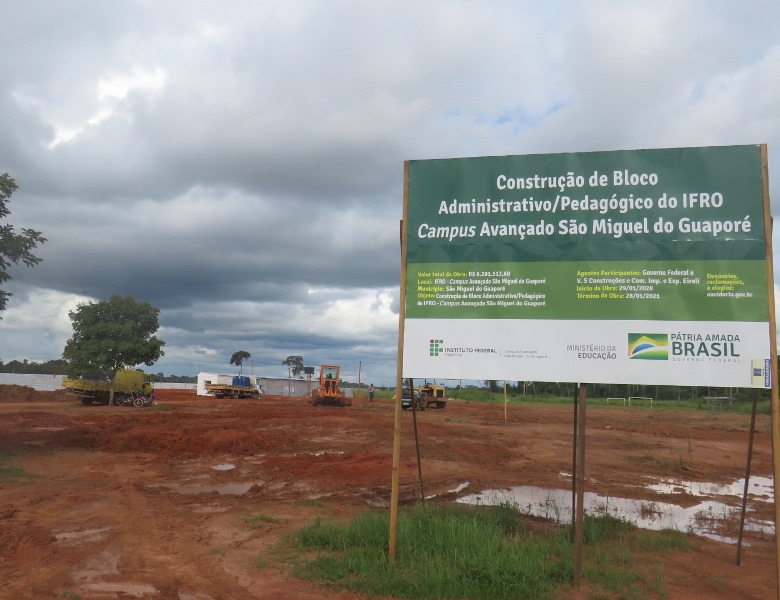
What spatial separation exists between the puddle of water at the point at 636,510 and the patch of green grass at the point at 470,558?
2.98 ft

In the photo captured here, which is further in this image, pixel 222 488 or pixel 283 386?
pixel 283 386

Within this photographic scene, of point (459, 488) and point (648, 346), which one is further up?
point (648, 346)

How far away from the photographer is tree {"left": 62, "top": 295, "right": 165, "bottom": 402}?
38.0 metres

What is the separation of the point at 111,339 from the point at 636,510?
37.2 metres

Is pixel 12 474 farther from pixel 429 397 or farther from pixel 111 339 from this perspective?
pixel 429 397

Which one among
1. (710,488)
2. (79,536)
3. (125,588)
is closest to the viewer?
(125,588)

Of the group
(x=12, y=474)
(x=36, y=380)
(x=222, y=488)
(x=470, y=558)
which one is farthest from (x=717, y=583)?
(x=36, y=380)

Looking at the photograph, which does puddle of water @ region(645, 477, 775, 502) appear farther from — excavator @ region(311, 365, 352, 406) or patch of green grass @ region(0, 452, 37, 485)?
excavator @ region(311, 365, 352, 406)

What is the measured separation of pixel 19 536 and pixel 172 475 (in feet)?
18.3

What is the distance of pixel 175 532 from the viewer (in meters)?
7.70

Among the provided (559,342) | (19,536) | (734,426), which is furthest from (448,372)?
(734,426)

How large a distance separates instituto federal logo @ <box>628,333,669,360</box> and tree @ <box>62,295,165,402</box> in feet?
125

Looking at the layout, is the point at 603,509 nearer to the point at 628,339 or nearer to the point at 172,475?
the point at 628,339

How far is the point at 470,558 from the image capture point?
5852 millimetres
